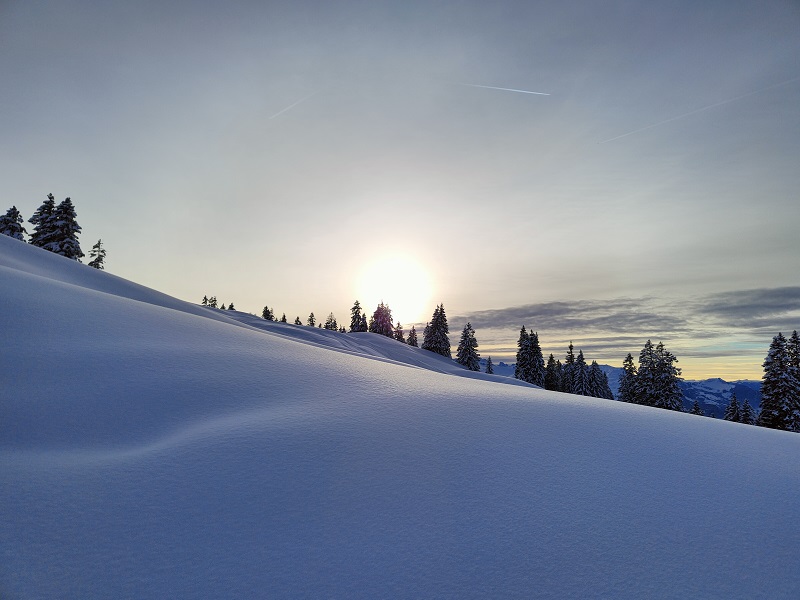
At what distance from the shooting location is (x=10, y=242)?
12508mm

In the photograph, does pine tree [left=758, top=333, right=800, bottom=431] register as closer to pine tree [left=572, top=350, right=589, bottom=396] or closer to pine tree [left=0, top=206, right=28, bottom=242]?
pine tree [left=572, top=350, right=589, bottom=396]

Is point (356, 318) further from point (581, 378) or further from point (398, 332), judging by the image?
point (581, 378)

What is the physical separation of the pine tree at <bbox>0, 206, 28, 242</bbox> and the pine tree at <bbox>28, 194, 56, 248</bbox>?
1811 mm

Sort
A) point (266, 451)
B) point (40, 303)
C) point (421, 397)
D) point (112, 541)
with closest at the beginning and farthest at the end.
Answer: point (112, 541) → point (266, 451) → point (421, 397) → point (40, 303)

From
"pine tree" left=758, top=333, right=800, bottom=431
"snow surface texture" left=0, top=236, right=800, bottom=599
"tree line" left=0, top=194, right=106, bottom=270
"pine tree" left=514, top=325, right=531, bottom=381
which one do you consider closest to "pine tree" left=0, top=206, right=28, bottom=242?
"tree line" left=0, top=194, right=106, bottom=270

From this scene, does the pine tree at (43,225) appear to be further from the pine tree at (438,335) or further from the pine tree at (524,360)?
the pine tree at (524,360)

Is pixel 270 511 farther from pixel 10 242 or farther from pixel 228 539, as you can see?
pixel 10 242

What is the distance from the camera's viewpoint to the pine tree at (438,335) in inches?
2330

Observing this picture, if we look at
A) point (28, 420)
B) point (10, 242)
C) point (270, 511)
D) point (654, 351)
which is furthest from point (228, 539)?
point (654, 351)

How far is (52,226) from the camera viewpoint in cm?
3406

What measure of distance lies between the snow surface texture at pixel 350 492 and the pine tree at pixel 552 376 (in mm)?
61828

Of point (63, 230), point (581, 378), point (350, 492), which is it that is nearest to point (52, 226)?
point (63, 230)

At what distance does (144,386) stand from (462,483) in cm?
388

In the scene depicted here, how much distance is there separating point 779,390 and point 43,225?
65.7 m
